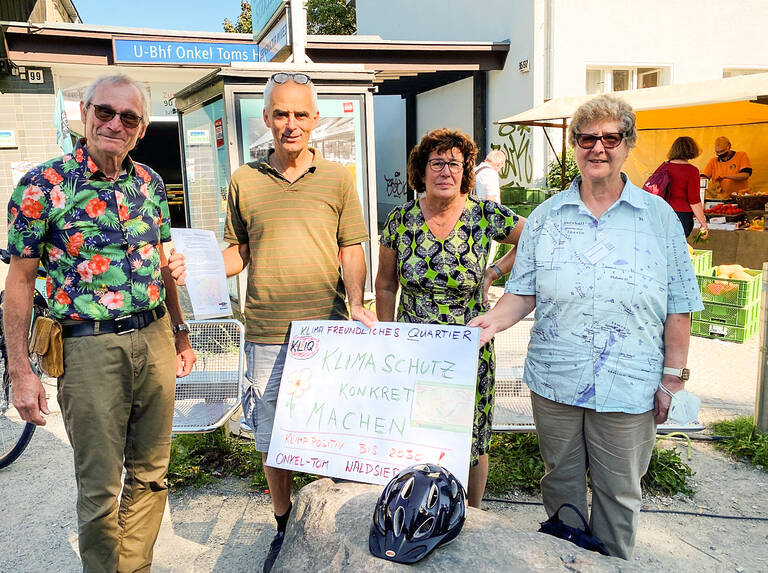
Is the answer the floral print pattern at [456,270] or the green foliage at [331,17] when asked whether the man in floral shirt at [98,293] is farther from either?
the green foliage at [331,17]

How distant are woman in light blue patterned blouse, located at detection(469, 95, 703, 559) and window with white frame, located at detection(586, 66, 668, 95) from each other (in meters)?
11.0

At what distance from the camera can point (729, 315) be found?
6887 mm

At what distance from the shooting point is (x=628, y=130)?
2.37 m

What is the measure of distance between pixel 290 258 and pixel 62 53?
11.2 meters

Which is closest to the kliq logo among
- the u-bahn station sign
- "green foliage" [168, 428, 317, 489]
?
"green foliage" [168, 428, 317, 489]

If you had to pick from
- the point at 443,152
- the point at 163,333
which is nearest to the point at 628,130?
the point at 443,152

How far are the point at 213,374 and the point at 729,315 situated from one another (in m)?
5.63

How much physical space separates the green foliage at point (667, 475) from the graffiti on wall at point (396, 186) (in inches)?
601

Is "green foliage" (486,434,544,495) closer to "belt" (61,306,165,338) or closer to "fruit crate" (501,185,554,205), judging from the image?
"belt" (61,306,165,338)

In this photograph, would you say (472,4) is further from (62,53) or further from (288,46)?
(288,46)

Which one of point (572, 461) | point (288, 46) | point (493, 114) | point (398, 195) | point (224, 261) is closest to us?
point (572, 461)

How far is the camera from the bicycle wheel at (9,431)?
4.31 meters

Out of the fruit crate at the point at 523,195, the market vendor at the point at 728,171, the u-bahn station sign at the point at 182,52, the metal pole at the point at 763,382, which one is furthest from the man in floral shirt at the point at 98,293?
the market vendor at the point at 728,171

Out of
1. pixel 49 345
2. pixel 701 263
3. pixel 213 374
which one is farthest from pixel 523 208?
pixel 49 345
